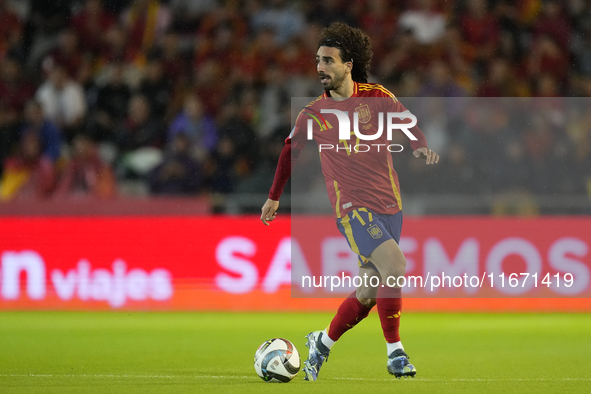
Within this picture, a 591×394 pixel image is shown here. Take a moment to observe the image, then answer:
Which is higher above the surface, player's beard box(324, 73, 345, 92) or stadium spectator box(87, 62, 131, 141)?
stadium spectator box(87, 62, 131, 141)

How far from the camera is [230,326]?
888 centimetres

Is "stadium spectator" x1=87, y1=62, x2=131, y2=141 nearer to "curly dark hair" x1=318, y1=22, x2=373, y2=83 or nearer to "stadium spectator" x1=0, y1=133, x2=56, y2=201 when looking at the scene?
"stadium spectator" x1=0, y1=133, x2=56, y2=201

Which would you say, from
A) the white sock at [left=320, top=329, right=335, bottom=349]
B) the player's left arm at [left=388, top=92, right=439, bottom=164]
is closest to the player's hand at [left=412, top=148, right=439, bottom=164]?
the player's left arm at [left=388, top=92, right=439, bottom=164]

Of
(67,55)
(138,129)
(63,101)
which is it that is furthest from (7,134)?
(138,129)

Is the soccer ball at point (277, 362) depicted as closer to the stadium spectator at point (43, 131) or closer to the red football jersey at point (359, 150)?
the red football jersey at point (359, 150)

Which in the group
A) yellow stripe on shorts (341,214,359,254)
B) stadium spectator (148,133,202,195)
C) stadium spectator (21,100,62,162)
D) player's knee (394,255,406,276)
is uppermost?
stadium spectator (21,100,62,162)

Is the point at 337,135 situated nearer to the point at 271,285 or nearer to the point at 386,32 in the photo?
the point at 271,285

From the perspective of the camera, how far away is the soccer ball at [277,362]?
17.5 feet

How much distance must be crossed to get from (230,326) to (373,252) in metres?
3.82

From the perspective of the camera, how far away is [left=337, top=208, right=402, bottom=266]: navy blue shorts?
5.36 metres

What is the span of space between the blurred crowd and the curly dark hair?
4.61m

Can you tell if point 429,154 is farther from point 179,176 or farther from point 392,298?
point 179,176

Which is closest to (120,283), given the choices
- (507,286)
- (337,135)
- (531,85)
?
(507,286)

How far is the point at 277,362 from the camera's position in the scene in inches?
211
